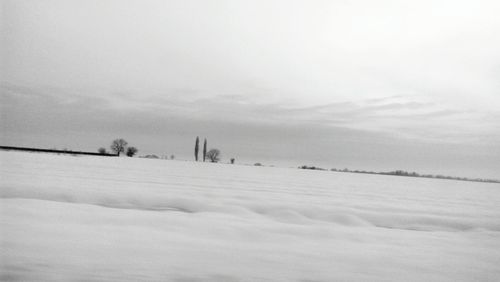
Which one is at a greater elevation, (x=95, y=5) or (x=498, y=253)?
(x=95, y=5)

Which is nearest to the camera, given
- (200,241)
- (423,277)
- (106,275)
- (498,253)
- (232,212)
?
(106,275)

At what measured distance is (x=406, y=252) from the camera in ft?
10.2

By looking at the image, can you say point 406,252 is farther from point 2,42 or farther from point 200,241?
point 2,42

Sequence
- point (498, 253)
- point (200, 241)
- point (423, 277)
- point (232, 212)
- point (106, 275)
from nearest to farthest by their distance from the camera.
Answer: point (106, 275) < point (423, 277) < point (200, 241) < point (498, 253) < point (232, 212)

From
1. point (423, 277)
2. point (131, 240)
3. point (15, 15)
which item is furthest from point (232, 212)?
point (15, 15)

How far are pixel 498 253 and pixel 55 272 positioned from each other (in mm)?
3355

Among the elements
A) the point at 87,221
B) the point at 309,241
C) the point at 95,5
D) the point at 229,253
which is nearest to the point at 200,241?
the point at 229,253

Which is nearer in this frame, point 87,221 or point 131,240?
point 131,240

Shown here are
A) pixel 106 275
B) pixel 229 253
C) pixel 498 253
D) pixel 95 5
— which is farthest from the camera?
pixel 95 5

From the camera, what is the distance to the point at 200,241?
3041 mm

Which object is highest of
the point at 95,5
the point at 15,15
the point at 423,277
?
the point at 95,5

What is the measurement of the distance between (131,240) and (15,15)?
2375mm

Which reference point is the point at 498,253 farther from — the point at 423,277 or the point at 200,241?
the point at 200,241

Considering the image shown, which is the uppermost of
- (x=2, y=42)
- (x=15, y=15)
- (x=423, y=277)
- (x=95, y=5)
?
(x=95, y=5)
